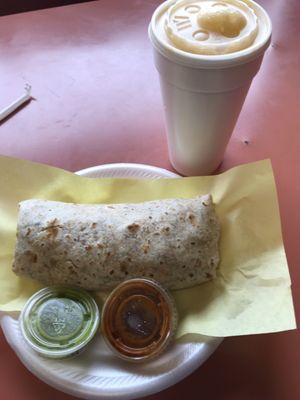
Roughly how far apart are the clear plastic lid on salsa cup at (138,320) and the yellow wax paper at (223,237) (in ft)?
0.14

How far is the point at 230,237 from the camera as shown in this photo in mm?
950

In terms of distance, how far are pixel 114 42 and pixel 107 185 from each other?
27.9 inches

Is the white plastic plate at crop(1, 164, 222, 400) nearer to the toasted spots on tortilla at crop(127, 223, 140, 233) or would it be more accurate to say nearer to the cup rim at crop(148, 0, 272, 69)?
the toasted spots on tortilla at crop(127, 223, 140, 233)

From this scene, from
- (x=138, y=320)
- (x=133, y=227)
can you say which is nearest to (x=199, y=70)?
(x=133, y=227)

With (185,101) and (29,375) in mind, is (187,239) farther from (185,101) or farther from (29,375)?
(29,375)

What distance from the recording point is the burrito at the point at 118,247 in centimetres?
88

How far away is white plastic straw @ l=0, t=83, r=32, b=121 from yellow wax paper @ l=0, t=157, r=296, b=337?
0.33 m

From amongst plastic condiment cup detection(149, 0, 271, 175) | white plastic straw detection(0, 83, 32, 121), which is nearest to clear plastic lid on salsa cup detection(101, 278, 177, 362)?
plastic condiment cup detection(149, 0, 271, 175)

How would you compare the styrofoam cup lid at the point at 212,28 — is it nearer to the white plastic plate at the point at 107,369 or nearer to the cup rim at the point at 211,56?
the cup rim at the point at 211,56

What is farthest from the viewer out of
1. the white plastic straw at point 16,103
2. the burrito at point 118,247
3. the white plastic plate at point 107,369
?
the white plastic straw at point 16,103

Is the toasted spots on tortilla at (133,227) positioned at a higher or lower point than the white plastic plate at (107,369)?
higher

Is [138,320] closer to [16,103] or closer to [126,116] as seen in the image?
[126,116]

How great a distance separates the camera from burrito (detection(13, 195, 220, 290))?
88 cm

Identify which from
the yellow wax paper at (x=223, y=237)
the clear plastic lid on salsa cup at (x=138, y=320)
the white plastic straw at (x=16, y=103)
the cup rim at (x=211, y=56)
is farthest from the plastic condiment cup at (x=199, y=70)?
the white plastic straw at (x=16, y=103)
